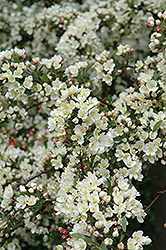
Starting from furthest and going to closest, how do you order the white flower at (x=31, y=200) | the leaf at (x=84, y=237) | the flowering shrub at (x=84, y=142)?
the white flower at (x=31, y=200) < the flowering shrub at (x=84, y=142) < the leaf at (x=84, y=237)

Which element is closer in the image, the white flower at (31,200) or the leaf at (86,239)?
the leaf at (86,239)

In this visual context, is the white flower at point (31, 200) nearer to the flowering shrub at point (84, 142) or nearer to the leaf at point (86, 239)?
the flowering shrub at point (84, 142)

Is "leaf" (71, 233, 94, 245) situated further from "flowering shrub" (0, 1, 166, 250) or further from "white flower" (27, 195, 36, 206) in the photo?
"white flower" (27, 195, 36, 206)

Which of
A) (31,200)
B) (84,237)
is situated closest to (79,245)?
(84,237)

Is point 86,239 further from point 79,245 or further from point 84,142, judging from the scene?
point 84,142

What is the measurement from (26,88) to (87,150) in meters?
0.81

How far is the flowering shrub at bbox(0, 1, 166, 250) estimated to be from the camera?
1611 mm

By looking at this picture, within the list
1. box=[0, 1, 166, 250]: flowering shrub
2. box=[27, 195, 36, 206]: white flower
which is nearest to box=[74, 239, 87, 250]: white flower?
box=[0, 1, 166, 250]: flowering shrub

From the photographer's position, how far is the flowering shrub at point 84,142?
1611 mm

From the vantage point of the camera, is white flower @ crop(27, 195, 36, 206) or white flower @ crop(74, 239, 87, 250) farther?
white flower @ crop(27, 195, 36, 206)

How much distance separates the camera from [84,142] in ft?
6.07

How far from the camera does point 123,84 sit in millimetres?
4195

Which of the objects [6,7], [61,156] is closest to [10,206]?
[61,156]

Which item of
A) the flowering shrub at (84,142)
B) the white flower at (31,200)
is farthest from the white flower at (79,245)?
the white flower at (31,200)
